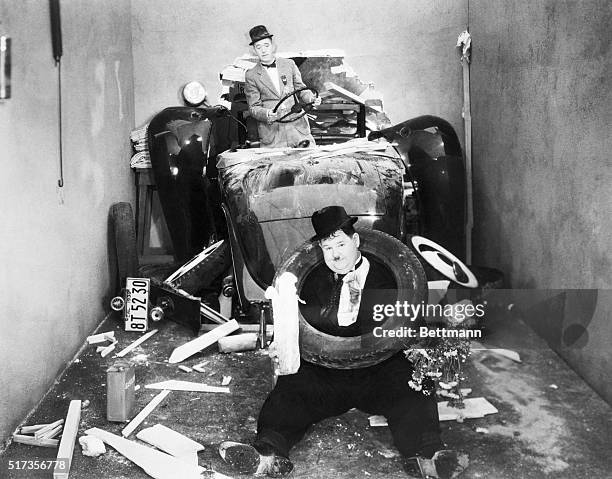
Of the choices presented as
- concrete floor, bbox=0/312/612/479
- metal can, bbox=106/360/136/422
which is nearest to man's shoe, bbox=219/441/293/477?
concrete floor, bbox=0/312/612/479

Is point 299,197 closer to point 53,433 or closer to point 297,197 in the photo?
point 297,197

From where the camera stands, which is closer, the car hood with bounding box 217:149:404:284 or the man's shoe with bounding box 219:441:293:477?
the man's shoe with bounding box 219:441:293:477

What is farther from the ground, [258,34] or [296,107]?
[258,34]

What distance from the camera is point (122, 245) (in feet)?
13.5

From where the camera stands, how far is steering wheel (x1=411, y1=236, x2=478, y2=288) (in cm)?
368

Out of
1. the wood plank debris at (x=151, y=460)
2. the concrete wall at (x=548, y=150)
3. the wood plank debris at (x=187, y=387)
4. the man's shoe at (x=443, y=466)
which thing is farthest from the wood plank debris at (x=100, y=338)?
the concrete wall at (x=548, y=150)

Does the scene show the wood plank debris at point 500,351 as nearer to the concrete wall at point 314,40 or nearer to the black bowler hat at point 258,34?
the concrete wall at point 314,40

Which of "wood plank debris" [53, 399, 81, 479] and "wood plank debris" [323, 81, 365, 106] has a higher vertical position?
"wood plank debris" [323, 81, 365, 106]

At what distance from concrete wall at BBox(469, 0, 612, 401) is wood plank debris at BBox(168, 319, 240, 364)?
1.53m

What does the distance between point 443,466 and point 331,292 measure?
2.35 ft

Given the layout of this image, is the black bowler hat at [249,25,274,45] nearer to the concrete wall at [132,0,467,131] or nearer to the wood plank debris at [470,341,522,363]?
the concrete wall at [132,0,467,131]

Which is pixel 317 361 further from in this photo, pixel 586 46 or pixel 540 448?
pixel 586 46

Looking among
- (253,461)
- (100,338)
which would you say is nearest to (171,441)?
(253,461)

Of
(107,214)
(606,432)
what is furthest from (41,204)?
(606,432)
